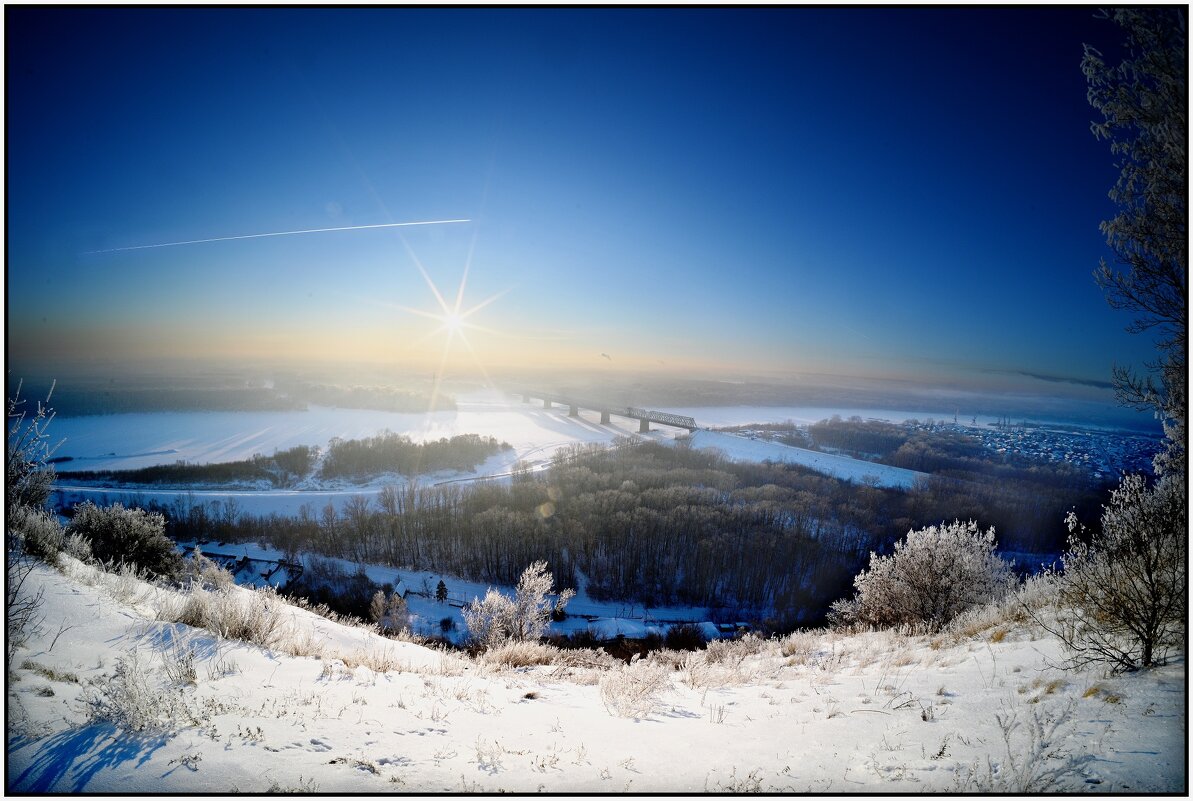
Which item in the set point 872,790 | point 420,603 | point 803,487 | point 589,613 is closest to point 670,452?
point 803,487

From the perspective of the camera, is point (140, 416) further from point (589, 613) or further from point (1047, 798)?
point (1047, 798)

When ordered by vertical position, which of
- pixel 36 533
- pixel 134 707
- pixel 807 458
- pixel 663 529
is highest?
pixel 134 707

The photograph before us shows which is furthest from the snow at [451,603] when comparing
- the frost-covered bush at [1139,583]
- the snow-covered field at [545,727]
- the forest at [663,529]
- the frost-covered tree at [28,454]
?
the frost-covered bush at [1139,583]

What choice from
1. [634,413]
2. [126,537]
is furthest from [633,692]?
[634,413]

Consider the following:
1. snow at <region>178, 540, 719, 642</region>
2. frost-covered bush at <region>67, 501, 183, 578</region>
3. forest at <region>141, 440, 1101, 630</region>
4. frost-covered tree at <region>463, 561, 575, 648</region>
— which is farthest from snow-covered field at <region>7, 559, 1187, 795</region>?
forest at <region>141, 440, 1101, 630</region>

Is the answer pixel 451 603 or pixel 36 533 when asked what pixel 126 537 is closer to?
pixel 36 533

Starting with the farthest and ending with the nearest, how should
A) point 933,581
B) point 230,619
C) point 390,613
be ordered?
point 390,613 → point 933,581 → point 230,619

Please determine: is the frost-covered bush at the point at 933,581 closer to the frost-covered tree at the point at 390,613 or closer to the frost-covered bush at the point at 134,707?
the frost-covered bush at the point at 134,707
